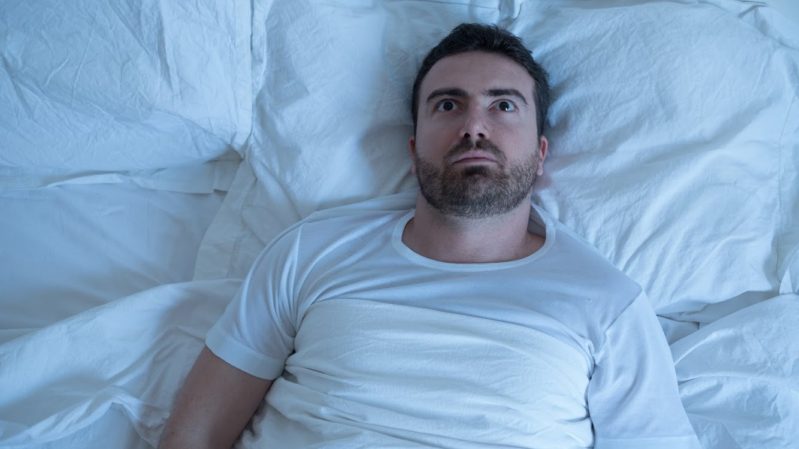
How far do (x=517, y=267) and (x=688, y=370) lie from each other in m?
0.34

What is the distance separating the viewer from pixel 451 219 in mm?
1015

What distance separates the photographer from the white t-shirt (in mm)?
845

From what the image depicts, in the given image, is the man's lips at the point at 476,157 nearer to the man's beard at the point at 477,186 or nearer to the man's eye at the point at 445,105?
the man's beard at the point at 477,186

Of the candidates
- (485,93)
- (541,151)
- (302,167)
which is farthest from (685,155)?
(302,167)

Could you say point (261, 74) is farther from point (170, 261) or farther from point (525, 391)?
point (525, 391)

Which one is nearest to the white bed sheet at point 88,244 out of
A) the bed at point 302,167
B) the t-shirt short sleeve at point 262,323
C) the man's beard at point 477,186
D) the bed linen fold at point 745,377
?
the bed at point 302,167

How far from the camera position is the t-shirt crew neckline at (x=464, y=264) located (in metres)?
0.98

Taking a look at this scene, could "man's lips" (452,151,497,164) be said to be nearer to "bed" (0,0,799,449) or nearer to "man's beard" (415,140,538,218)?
"man's beard" (415,140,538,218)

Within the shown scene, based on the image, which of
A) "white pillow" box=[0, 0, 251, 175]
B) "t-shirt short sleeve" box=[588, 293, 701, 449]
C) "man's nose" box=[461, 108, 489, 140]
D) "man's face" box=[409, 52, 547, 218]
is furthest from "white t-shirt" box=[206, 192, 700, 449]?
"white pillow" box=[0, 0, 251, 175]

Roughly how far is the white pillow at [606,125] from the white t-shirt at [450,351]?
15 cm

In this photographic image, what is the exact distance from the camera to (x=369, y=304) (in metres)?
0.94

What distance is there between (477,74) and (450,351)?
1.63ft

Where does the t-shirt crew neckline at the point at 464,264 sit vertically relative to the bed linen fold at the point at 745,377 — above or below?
above

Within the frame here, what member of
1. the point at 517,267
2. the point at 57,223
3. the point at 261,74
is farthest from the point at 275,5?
the point at 517,267
